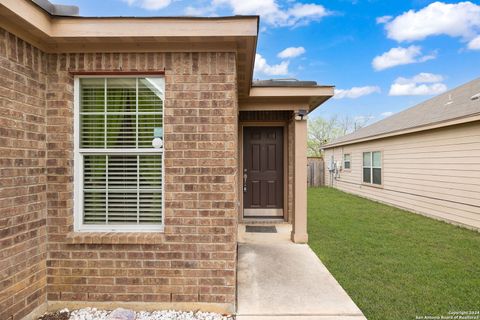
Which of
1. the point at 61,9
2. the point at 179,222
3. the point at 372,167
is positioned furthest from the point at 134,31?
the point at 372,167

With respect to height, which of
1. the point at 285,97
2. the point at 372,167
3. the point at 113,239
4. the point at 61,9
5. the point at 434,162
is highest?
the point at 61,9

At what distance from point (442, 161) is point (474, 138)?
1151mm

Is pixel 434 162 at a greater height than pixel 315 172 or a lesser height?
greater

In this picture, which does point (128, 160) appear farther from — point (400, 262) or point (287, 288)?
point (400, 262)

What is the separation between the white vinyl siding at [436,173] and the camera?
6.32m

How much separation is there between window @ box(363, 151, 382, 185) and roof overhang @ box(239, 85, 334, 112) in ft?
21.9

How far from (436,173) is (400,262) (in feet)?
15.0

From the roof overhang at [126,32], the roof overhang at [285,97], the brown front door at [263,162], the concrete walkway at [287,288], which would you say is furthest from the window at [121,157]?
the brown front door at [263,162]

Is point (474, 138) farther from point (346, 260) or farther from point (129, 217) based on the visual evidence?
point (129, 217)

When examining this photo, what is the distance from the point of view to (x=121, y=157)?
9.46 ft

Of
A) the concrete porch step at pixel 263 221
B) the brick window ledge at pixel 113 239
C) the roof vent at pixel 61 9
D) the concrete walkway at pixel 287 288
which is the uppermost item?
the roof vent at pixel 61 9

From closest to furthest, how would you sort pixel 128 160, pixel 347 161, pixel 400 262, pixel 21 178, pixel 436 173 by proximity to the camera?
pixel 21 178 < pixel 128 160 < pixel 400 262 < pixel 436 173 < pixel 347 161

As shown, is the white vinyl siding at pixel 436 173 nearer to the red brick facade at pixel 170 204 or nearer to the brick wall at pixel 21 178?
the red brick facade at pixel 170 204

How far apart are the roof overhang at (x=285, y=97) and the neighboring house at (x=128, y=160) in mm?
1877
